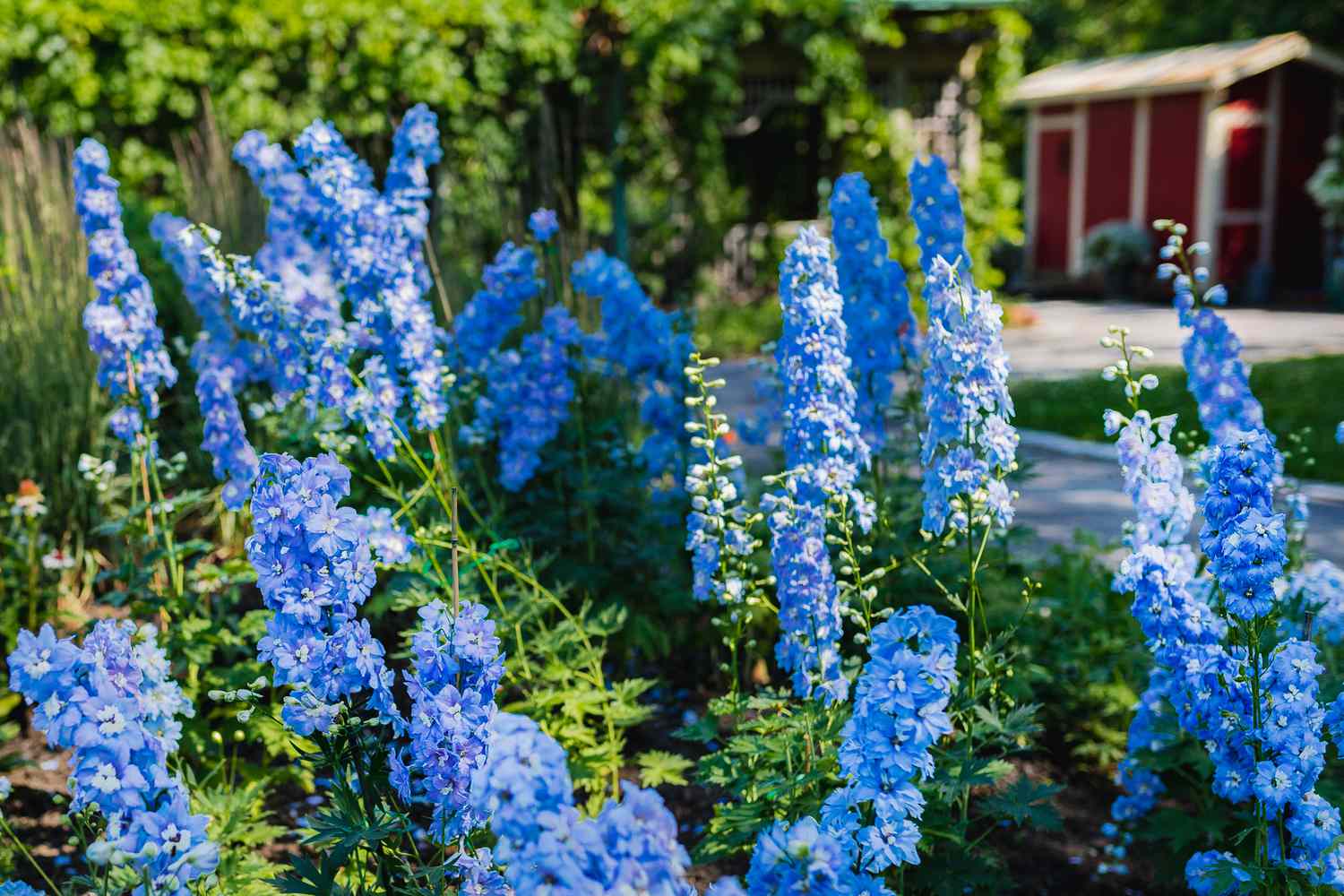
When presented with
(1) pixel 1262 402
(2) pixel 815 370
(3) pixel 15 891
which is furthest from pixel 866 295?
(1) pixel 1262 402

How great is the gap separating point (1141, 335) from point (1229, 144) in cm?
487

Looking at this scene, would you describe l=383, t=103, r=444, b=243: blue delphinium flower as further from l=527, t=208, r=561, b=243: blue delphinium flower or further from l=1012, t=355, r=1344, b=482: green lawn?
l=1012, t=355, r=1344, b=482: green lawn

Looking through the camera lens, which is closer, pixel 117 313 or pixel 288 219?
pixel 117 313

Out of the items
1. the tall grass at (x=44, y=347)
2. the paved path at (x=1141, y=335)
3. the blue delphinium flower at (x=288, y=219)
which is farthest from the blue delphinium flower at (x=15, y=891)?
the paved path at (x=1141, y=335)

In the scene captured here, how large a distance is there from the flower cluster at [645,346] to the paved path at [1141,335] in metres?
6.29

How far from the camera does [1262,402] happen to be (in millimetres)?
7656

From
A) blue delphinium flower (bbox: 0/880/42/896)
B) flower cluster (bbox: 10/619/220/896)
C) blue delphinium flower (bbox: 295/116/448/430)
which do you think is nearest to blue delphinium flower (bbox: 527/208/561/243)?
blue delphinium flower (bbox: 295/116/448/430)

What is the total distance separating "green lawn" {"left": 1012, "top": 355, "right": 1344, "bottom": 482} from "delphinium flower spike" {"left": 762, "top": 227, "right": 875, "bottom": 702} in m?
3.94

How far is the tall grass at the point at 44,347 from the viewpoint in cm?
410

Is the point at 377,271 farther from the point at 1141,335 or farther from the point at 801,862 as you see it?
the point at 1141,335

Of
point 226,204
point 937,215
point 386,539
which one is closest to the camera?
point 386,539

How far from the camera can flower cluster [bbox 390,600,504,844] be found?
6.17 ft

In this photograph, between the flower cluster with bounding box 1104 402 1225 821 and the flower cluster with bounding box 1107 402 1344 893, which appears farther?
the flower cluster with bounding box 1104 402 1225 821

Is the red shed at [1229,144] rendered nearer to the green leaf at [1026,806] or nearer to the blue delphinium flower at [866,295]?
the blue delphinium flower at [866,295]
